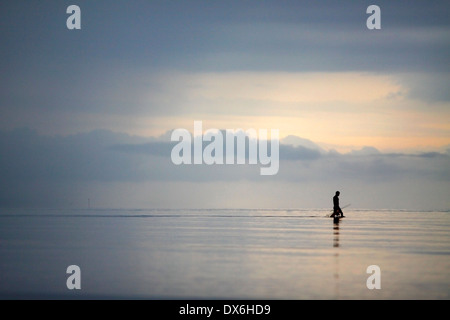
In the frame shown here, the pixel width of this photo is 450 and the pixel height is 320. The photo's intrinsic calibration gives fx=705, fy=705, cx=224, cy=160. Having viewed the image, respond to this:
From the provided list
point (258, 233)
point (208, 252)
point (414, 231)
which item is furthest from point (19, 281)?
point (414, 231)

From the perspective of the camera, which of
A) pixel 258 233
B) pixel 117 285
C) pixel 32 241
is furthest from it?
pixel 258 233

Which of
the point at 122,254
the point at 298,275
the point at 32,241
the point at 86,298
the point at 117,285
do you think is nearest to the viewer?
the point at 86,298

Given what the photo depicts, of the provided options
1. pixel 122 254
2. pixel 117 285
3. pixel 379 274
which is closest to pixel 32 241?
pixel 122 254

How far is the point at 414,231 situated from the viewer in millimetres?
35719

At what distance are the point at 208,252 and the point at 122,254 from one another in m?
2.92

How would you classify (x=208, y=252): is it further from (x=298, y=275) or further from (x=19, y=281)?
(x=19, y=281)

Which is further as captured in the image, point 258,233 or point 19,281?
point 258,233

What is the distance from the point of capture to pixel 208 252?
78.9 ft
